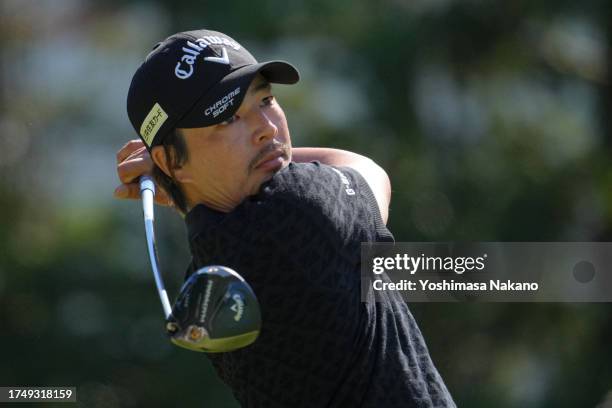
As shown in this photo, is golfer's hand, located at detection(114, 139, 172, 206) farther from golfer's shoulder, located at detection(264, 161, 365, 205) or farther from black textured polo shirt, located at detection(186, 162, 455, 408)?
golfer's shoulder, located at detection(264, 161, 365, 205)

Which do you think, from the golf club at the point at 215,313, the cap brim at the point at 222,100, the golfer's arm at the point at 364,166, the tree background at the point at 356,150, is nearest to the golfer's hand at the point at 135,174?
the cap brim at the point at 222,100

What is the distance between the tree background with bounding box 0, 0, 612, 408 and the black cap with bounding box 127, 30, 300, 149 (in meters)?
3.53

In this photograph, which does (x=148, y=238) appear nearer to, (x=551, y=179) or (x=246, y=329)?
(x=246, y=329)

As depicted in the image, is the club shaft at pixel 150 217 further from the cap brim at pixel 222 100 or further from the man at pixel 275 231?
the cap brim at pixel 222 100

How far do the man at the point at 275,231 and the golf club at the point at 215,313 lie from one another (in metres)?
0.21

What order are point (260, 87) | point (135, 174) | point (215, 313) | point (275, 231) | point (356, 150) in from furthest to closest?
point (356, 150), point (135, 174), point (260, 87), point (275, 231), point (215, 313)

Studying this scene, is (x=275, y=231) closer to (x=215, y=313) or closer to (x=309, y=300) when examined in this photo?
(x=309, y=300)

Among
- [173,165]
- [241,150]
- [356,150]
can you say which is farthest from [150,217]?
[356,150]

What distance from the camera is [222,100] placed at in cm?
242

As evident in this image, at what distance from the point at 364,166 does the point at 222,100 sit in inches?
19.1

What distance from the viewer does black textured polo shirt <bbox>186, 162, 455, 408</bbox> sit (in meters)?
2.37

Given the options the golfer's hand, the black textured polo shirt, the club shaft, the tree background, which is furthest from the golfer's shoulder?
the tree background

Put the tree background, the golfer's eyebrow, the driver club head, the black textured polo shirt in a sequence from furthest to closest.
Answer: the tree background → the golfer's eyebrow → the black textured polo shirt → the driver club head

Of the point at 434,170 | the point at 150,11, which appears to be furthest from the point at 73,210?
the point at 434,170
